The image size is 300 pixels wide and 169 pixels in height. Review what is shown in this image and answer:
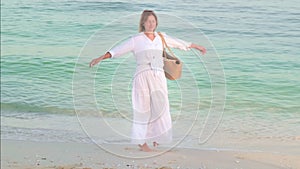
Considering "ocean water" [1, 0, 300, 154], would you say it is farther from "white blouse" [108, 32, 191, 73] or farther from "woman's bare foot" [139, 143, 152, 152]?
"white blouse" [108, 32, 191, 73]

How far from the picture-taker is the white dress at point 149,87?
20.3 ft

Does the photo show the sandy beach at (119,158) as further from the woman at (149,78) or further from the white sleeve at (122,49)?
the white sleeve at (122,49)

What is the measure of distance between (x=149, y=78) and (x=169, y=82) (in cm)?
325

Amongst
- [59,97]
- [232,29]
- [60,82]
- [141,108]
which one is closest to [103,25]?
[232,29]

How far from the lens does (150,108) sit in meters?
6.46

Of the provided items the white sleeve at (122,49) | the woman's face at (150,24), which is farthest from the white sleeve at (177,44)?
the white sleeve at (122,49)

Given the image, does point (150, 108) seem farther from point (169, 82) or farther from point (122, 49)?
point (169, 82)

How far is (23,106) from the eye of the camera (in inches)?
420

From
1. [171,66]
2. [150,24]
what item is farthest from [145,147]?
[150,24]

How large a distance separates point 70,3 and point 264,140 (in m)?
10.2

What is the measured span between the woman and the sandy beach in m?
0.29

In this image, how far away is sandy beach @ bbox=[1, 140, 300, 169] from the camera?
668cm

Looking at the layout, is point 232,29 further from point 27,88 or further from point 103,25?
point 27,88

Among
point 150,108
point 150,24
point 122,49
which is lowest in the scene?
point 150,108
